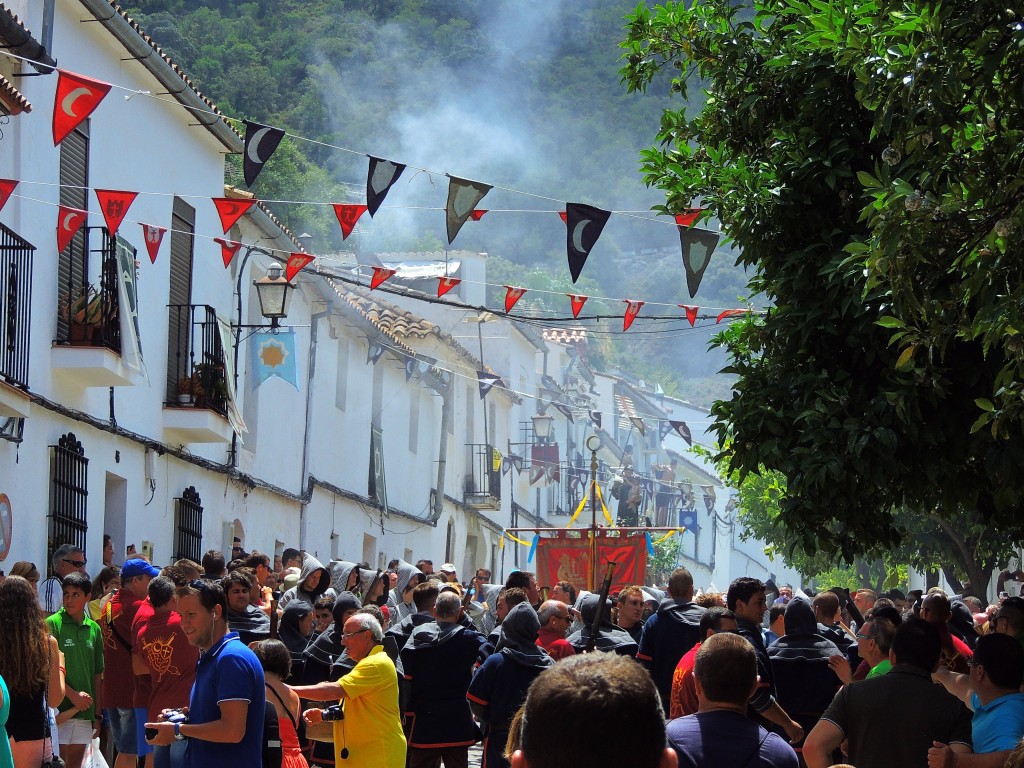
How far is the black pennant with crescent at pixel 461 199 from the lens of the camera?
13.4 meters

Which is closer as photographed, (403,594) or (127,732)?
(127,732)

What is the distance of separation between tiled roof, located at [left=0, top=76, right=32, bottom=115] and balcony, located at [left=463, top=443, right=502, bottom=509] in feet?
80.9

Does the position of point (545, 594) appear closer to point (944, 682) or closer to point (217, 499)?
point (217, 499)

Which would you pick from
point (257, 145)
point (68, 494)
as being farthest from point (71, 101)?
point (68, 494)

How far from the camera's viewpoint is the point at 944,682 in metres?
7.64

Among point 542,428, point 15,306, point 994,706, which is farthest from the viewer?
point 542,428

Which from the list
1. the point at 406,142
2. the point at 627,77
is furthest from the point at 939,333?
the point at 406,142

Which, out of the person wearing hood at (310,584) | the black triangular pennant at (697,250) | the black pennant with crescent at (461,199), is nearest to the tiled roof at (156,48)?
the black pennant with crescent at (461,199)

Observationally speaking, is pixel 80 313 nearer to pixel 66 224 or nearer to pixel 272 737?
pixel 66 224

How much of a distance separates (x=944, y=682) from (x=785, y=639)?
2099 mm

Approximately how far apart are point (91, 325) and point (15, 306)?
1.68 meters

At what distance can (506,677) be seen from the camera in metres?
8.72

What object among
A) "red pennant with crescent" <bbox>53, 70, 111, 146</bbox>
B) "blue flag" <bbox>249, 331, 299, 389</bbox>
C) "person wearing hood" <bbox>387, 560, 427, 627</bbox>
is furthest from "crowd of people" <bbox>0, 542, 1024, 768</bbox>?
"blue flag" <bbox>249, 331, 299, 389</bbox>

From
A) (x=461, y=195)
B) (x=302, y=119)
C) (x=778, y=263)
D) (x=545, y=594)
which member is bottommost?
(x=545, y=594)
